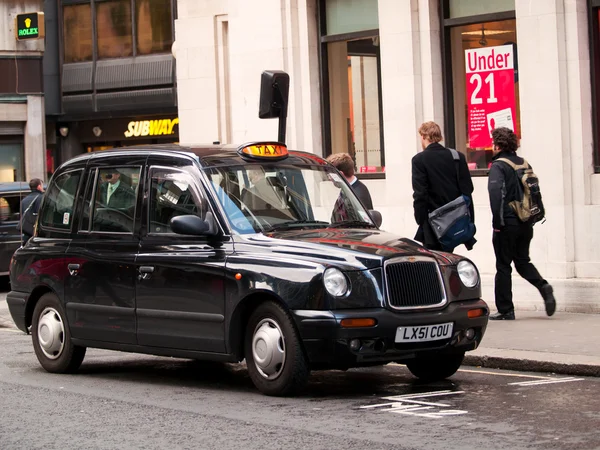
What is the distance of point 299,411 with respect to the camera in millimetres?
8469

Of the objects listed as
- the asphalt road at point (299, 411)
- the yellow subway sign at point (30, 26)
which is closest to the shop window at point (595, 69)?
the asphalt road at point (299, 411)

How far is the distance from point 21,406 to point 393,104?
870 centimetres

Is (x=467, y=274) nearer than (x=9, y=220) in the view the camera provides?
Yes

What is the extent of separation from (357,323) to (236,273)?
1.05m

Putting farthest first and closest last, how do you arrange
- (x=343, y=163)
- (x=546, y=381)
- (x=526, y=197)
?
(x=526, y=197), (x=343, y=163), (x=546, y=381)

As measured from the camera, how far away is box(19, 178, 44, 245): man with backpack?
2017 centimetres

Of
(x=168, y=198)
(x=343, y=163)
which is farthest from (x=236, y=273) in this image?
(x=343, y=163)

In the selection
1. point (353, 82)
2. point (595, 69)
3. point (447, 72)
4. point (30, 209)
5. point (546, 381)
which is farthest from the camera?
point (30, 209)

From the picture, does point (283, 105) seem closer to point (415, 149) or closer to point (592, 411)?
point (415, 149)

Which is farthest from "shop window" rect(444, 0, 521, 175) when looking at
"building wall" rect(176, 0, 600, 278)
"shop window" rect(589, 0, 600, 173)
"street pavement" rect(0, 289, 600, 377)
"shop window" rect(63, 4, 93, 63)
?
"shop window" rect(63, 4, 93, 63)

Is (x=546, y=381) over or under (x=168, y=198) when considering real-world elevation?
under

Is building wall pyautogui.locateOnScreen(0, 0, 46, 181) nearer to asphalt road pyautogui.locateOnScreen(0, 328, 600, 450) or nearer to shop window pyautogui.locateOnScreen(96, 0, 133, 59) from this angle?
shop window pyautogui.locateOnScreen(96, 0, 133, 59)

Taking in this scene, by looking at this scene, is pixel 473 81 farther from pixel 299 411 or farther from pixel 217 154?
pixel 299 411

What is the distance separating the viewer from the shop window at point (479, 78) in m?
15.4
